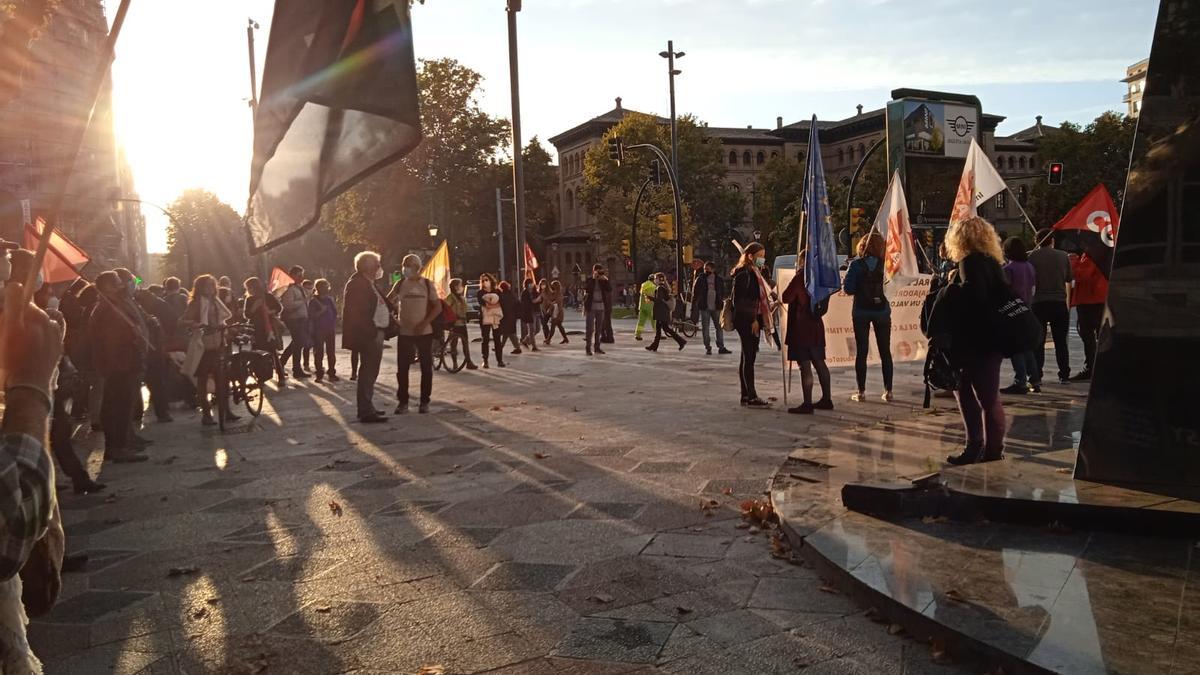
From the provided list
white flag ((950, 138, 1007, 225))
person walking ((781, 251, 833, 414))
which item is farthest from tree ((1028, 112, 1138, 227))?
person walking ((781, 251, 833, 414))

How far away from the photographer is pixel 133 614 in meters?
4.48

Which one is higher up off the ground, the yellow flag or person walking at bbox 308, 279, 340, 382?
the yellow flag

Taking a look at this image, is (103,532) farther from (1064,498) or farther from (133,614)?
(1064,498)

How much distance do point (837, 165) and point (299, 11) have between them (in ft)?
332

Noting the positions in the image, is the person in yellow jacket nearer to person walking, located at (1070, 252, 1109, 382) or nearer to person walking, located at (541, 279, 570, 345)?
person walking, located at (541, 279, 570, 345)

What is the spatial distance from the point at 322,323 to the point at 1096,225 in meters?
12.1

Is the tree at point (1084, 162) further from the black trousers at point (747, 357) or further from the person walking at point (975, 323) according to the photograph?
the person walking at point (975, 323)

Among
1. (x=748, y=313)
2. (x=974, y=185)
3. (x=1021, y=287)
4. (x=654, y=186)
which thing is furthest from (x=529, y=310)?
(x=654, y=186)

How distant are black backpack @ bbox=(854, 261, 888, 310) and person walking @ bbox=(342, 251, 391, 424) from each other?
5.17 m

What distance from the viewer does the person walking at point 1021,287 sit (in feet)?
34.5

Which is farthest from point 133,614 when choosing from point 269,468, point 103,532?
point 269,468

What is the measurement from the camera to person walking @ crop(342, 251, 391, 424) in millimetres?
10750

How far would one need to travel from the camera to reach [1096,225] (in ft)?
42.1

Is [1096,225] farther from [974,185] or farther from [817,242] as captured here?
[817,242]
